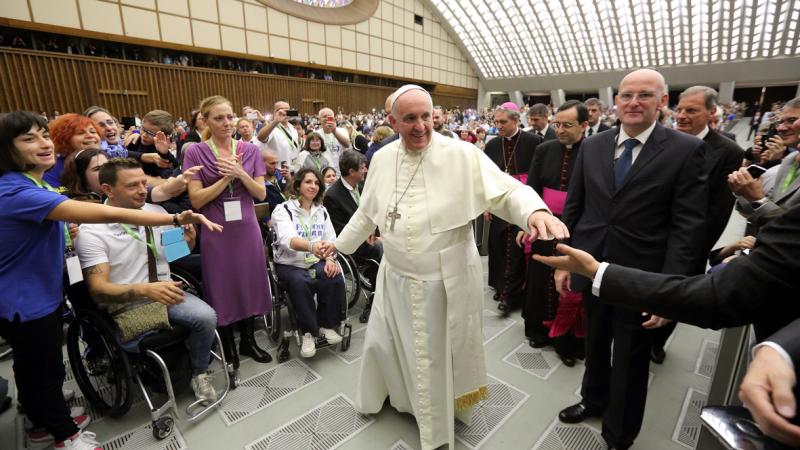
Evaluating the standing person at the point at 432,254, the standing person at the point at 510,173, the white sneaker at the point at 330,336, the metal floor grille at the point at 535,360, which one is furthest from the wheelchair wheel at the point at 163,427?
the standing person at the point at 510,173

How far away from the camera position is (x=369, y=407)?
2176 millimetres

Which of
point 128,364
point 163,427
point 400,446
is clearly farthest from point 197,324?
point 400,446

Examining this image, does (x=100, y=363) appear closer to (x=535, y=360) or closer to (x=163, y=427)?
(x=163, y=427)

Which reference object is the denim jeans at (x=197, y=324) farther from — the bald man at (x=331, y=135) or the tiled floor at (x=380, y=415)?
the bald man at (x=331, y=135)

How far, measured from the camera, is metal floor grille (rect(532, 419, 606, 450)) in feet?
6.49

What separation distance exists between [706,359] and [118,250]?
4049 millimetres

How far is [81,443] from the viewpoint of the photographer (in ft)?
6.07

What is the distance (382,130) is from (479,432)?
3.77 metres

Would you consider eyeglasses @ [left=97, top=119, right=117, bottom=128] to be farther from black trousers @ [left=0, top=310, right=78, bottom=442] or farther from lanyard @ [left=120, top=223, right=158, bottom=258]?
black trousers @ [left=0, top=310, right=78, bottom=442]

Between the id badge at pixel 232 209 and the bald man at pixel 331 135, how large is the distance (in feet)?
8.73

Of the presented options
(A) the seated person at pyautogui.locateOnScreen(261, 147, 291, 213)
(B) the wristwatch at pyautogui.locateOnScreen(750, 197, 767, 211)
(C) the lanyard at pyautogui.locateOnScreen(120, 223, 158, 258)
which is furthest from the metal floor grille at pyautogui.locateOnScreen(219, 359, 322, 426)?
(B) the wristwatch at pyautogui.locateOnScreen(750, 197, 767, 211)

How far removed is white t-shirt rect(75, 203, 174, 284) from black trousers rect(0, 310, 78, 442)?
0.34 meters

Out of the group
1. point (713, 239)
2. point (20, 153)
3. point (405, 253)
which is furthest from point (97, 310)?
point (713, 239)

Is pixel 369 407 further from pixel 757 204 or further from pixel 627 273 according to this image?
pixel 757 204
